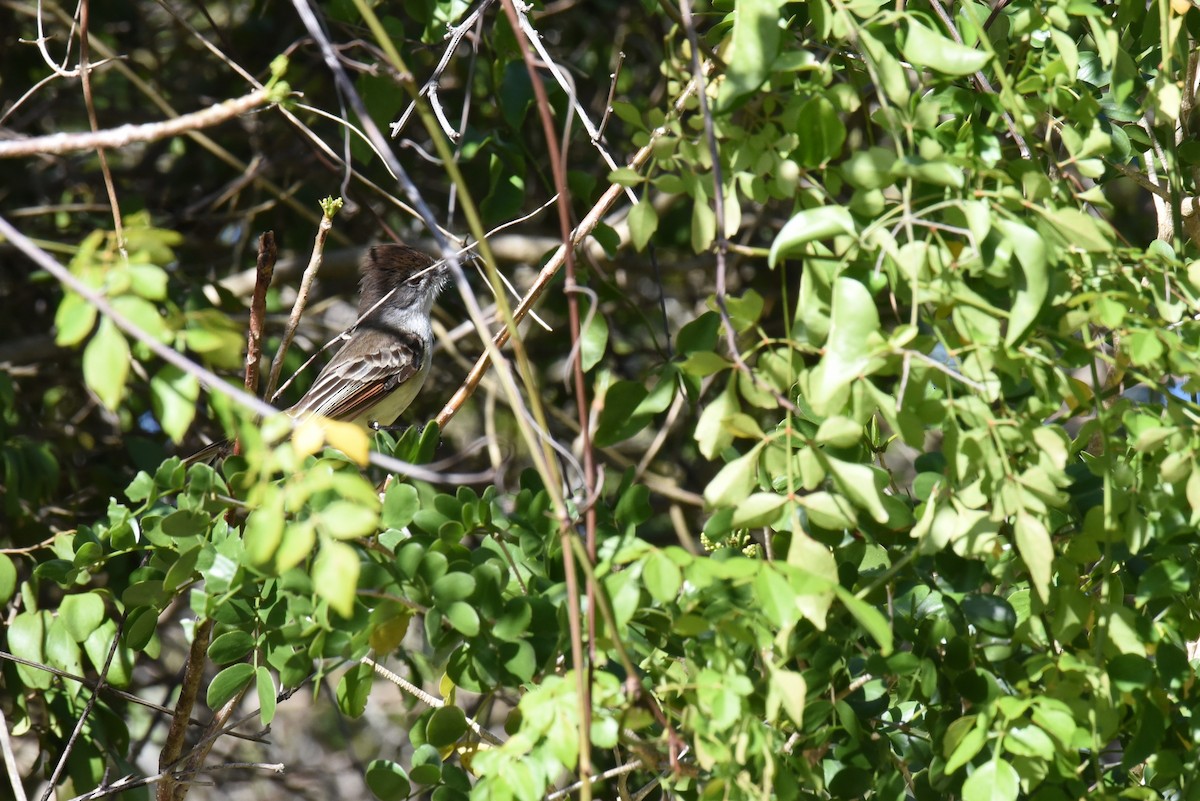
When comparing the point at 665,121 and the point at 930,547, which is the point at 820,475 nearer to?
the point at 930,547

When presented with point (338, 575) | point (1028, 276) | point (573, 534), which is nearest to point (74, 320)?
point (338, 575)

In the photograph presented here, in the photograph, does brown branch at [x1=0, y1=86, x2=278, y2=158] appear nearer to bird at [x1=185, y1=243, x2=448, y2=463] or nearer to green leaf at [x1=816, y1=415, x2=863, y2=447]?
green leaf at [x1=816, y1=415, x2=863, y2=447]

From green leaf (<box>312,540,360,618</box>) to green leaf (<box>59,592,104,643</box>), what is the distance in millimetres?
1408

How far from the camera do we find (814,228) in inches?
68.1

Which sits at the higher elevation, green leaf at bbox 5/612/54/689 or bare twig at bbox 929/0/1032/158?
bare twig at bbox 929/0/1032/158

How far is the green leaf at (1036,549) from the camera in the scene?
1696mm

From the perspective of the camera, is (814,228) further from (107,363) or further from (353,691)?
(353,691)

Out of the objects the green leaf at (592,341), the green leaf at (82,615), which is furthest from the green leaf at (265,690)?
the green leaf at (592,341)

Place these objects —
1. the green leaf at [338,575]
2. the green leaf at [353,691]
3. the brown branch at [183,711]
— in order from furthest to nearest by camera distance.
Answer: the brown branch at [183,711] < the green leaf at [353,691] < the green leaf at [338,575]

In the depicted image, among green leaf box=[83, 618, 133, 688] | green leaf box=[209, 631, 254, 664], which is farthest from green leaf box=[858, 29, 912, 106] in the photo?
green leaf box=[83, 618, 133, 688]

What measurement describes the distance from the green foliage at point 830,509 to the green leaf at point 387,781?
11mm

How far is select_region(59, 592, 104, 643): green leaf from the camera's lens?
8.55ft

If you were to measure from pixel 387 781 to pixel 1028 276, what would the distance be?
1.46 meters

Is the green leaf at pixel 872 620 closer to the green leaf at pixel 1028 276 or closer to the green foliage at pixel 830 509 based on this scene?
the green foliage at pixel 830 509
